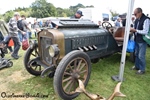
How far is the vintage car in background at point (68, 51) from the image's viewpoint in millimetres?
2566

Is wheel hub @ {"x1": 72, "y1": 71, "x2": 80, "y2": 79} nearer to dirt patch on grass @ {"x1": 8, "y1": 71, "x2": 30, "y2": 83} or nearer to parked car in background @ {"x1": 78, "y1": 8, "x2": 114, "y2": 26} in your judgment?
dirt patch on grass @ {"x1": 8, "y1": 71, "x2": 30, "y2": 83}

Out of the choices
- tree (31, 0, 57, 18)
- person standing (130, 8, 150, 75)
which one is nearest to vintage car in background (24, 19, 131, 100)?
person standing (130, 8, 150, 75)

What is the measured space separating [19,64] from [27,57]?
140 cm

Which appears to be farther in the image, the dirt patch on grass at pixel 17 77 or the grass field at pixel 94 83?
the dirt patch on grass at pixel 17 77

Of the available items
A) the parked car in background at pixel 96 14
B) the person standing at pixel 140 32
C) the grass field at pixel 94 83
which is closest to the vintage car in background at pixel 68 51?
the grass field at pixel 94 83

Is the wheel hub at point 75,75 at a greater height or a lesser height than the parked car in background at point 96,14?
lesser

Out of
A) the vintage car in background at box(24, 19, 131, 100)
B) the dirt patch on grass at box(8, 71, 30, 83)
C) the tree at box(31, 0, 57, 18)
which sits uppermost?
the tree at box(31, 0, 57, 18)

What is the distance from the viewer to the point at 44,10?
4678cm

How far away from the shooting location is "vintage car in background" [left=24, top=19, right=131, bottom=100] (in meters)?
2.57

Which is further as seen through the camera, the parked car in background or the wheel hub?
the parked car in background

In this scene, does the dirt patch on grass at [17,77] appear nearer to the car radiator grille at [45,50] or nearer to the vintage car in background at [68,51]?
the vintage car in background at [68,51]

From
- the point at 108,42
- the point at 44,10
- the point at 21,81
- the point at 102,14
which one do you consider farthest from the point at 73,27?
the point at 44,10

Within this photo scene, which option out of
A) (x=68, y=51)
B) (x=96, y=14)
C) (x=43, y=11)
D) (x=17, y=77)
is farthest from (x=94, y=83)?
(x=43, y=11)

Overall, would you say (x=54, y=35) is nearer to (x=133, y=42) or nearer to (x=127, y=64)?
(x=133, y=42)
